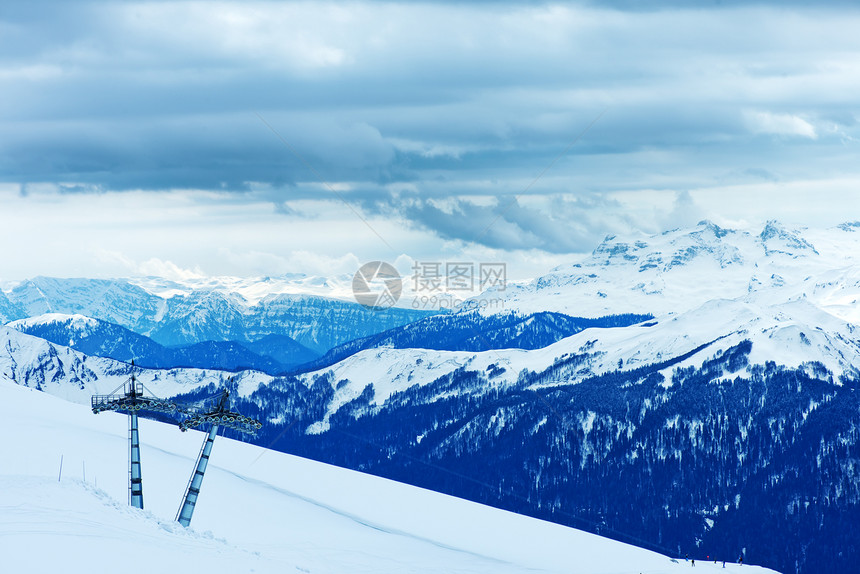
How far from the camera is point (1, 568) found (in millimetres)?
47719

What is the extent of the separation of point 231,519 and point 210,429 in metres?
10.3

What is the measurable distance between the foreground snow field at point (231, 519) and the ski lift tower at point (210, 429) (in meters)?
1.82

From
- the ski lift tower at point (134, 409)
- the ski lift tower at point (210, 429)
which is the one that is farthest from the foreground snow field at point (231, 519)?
the ski lift tower at point (134, 409)

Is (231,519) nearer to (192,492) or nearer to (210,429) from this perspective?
(192,492)

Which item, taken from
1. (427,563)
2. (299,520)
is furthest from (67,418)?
(427,563)

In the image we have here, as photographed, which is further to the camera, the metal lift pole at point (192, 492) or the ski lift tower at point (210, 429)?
the ski lift tower at point (210, 429)

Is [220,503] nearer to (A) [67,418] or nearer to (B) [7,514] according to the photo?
(B) [7,514]

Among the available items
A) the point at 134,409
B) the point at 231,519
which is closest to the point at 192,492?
the point at 134,409

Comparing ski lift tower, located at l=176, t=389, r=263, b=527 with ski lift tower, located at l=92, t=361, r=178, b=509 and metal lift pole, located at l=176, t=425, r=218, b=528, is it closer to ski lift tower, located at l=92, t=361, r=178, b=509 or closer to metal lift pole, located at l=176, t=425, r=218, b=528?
metal lift pole, located at l=176, t=425, r=218, b=528

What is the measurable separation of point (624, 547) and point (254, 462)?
48.3 meters

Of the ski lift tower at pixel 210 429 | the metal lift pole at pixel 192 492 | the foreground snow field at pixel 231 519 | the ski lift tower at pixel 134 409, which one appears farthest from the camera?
the ski lift tower at pixel 134 409

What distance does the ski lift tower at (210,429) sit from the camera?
77.9 meters

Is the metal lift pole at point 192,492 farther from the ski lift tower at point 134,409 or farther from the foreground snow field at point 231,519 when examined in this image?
the ski lift tower at point 134,409

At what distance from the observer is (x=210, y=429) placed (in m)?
82.2
